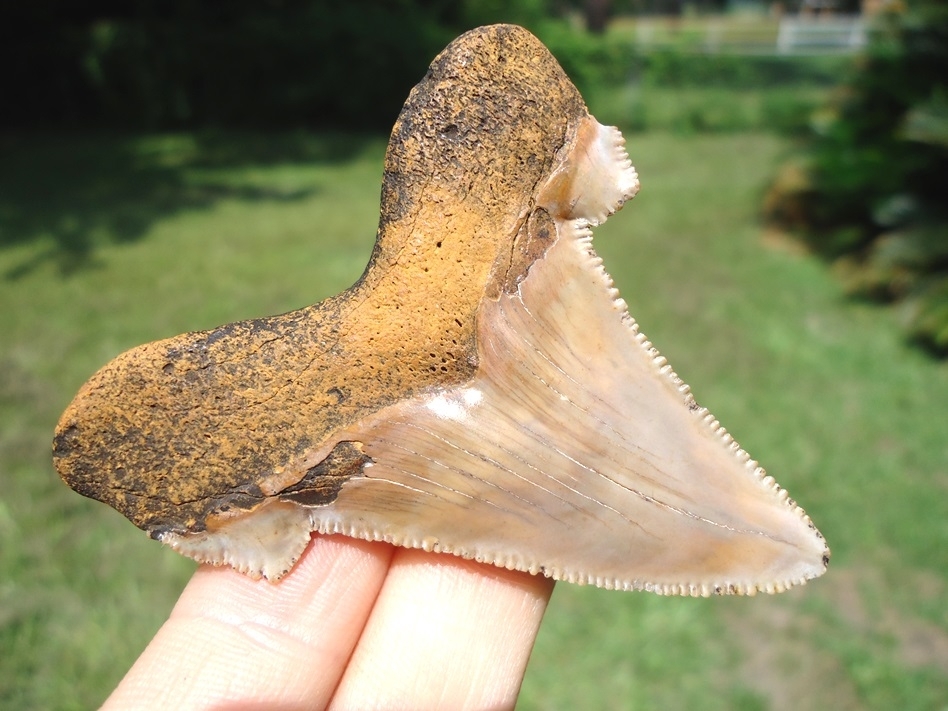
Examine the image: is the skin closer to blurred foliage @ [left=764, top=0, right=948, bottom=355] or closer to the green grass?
the green grass

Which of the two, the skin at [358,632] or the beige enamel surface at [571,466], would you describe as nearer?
the beige enamel surface at [571,466]

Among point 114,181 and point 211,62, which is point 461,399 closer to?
point 114,181

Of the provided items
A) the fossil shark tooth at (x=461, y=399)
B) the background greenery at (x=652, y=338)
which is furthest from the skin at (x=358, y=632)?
the background greenery at (x=652, y=338)

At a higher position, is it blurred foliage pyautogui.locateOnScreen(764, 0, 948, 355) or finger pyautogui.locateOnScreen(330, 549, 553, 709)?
finger pyautogui.locateOnScreen(330, 549, 553, 709)

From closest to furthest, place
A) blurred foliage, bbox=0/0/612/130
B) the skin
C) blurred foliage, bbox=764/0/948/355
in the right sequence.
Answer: the skin < blurred foliage, bbox=764/0/948/355 < blurred foliage, bbox=0/0/612/130

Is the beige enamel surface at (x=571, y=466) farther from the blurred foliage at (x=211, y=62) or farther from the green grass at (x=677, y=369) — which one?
the blurred foliage at (x=211, y=62)

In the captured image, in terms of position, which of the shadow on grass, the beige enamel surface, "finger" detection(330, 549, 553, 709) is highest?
the beige enamel surface

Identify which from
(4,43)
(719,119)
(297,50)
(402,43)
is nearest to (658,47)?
(719,119)

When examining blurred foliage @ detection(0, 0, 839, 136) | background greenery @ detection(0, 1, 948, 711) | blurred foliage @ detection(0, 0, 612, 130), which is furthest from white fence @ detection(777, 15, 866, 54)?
blurred foliage @ detection(0, 0, 612, 130)
